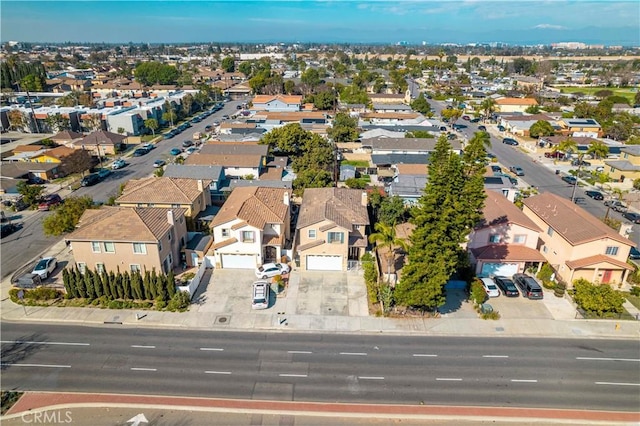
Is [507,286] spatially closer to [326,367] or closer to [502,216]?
[502,216]

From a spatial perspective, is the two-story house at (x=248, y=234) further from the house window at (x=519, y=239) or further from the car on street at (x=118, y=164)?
the car on street at (x=118, y=164)

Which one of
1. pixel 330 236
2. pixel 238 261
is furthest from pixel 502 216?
pixel 238 261

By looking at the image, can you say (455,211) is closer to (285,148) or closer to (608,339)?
(608,339)

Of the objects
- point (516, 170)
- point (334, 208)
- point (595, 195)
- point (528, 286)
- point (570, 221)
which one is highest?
point (334, 208)

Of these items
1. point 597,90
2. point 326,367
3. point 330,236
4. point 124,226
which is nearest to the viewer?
point 326,367

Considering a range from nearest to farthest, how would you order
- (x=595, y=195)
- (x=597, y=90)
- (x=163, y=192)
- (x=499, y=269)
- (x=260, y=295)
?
1. (x=260, y=295)
2. (x=499, y=269)
3. (x=163, y=192)
4. (x=595, y=195)
5. (x=597, y=90)

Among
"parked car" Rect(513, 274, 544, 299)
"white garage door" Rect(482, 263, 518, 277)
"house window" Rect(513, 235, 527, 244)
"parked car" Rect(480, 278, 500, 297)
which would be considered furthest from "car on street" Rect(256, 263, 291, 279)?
"house window" Rect(513, 235, 527, 244)
